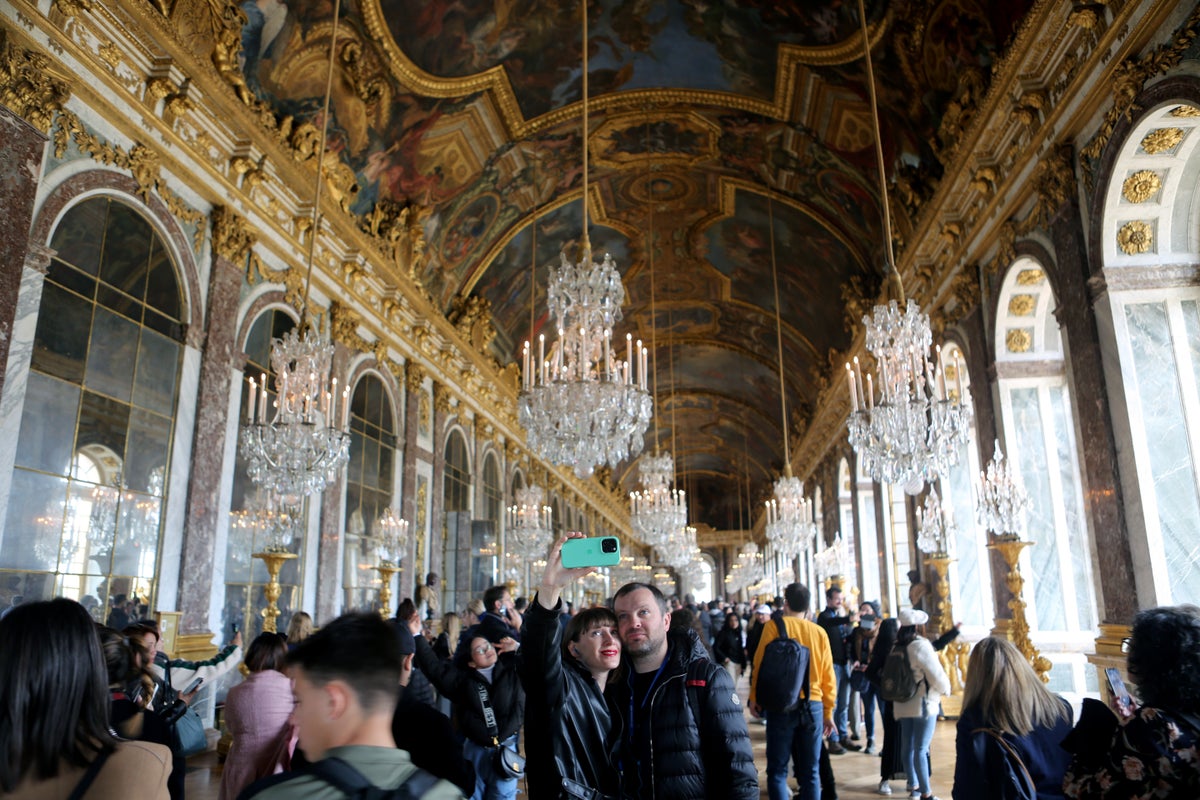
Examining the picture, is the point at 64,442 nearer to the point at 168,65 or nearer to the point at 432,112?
the point at 168,65

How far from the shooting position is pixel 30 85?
19.8 feet

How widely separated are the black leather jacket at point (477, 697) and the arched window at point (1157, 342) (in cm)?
498

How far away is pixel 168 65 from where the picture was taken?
7.60 metres

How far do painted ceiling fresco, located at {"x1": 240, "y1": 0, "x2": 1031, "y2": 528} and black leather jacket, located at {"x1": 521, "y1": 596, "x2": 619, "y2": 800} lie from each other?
8295 mm

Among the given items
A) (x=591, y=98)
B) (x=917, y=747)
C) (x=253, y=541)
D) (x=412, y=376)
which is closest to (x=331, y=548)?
(x=253, y=541)

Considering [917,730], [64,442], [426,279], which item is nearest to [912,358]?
[917,730]

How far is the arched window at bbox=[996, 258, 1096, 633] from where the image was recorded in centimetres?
895

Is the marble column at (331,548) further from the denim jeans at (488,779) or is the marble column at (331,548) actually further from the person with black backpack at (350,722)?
the person with black backpack at (350,722)

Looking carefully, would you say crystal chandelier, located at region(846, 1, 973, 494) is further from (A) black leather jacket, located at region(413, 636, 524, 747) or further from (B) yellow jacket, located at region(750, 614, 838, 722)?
(A) black leather jacket, located at region(413, 636, 524, 747)

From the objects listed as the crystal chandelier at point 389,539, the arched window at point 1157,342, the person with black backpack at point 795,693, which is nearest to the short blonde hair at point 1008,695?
the person with black backpack at point 795,693

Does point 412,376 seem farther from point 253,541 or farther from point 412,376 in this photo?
point 253,541

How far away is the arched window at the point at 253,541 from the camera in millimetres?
8602

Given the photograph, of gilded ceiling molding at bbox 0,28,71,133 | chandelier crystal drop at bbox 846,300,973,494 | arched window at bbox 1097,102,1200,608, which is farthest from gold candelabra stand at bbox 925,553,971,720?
gilded ceiling molding at bbox 0,28,71,133

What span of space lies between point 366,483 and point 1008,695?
411 inches
